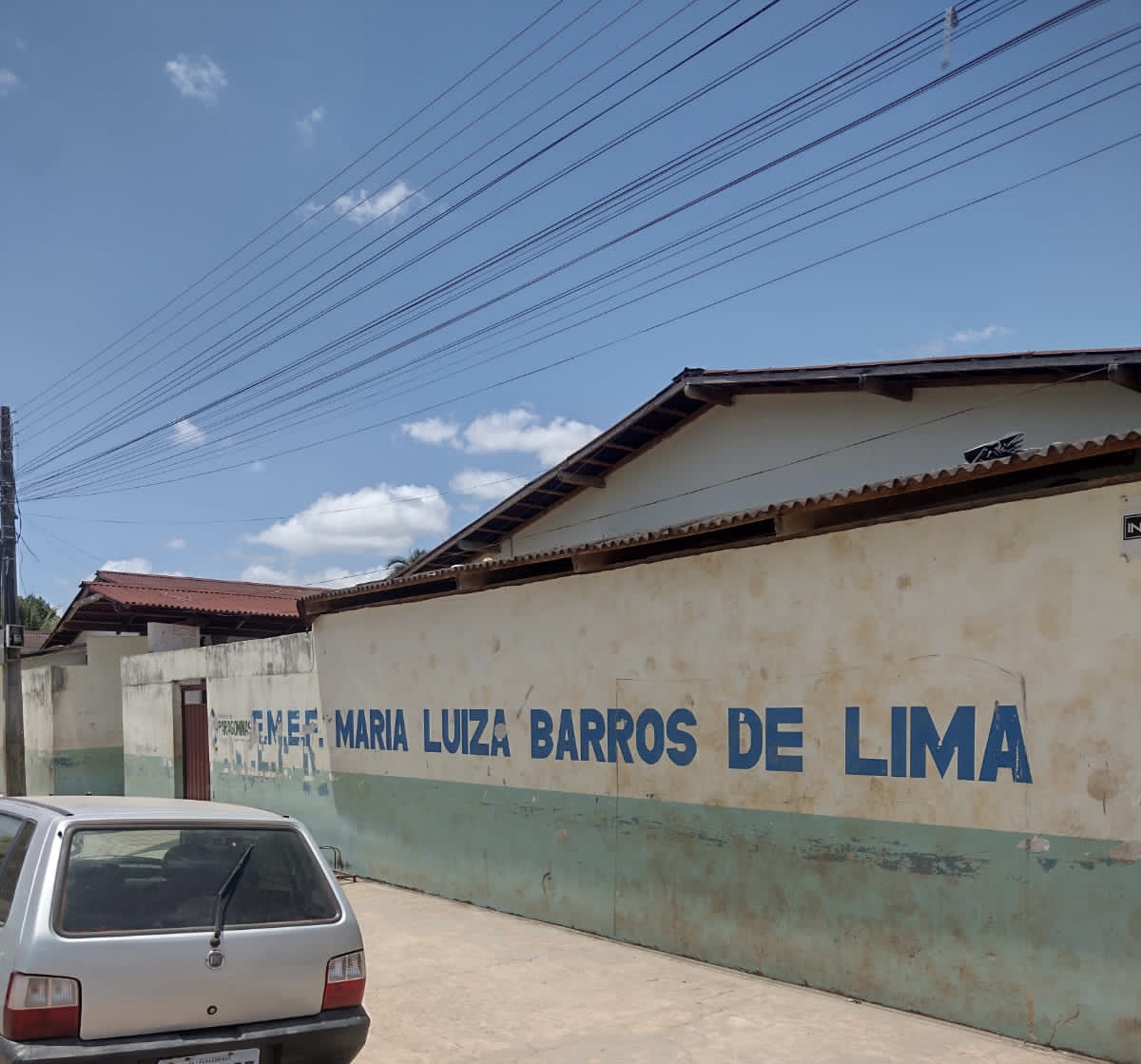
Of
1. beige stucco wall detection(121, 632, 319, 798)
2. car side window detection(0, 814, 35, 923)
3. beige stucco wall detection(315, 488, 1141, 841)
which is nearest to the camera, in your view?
car side window detection(0, 814, 35, 923)

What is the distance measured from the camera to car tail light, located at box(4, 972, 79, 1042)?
3666 millimetres

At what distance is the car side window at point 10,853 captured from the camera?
416 cm

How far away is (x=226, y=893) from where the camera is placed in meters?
4.27

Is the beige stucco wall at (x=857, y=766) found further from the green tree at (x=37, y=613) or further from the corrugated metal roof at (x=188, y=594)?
the green tree at (x=37, y=613)

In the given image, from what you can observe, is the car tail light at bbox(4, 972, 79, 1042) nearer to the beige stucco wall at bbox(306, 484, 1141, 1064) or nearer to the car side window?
the car side window

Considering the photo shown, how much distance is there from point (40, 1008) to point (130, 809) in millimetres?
1033

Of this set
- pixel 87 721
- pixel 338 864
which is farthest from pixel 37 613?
pixel 338 864

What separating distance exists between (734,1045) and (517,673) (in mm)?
4126

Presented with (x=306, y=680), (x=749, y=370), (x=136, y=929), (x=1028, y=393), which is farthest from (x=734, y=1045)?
(x=306, y=680)

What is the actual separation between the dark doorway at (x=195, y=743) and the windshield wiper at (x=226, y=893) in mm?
11223

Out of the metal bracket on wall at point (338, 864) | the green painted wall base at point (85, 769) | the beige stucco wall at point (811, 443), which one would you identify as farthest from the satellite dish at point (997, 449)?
the green painted wall base at point (85, 769)

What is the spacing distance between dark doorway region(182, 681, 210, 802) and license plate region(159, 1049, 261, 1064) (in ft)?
38.2

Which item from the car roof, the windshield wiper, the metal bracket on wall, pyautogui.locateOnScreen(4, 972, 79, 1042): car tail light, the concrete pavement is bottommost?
the metal bracket on wall

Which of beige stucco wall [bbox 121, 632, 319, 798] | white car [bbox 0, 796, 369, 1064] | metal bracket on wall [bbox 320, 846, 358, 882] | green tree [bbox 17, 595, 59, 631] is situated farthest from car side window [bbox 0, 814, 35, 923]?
green tree [bbox 17, 595, 59, 631]
